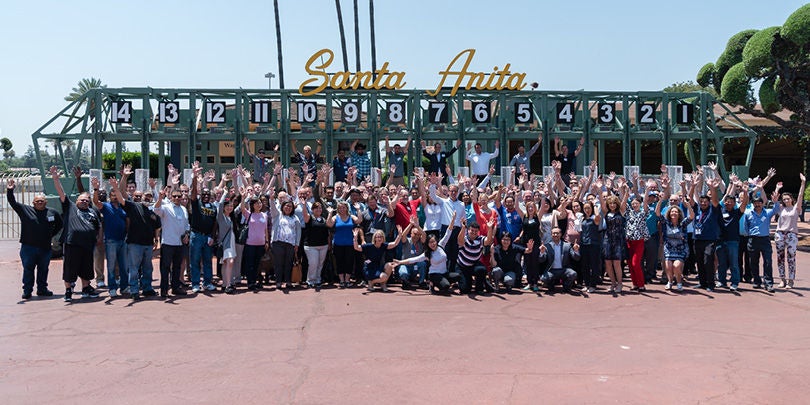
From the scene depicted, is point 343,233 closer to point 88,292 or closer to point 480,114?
point 88,292

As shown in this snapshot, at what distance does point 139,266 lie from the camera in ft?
35.0

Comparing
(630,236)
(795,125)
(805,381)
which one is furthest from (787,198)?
(795,125)

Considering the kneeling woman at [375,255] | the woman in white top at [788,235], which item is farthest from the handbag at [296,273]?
the woman in white top at [788,235]

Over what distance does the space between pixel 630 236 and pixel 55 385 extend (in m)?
8.57

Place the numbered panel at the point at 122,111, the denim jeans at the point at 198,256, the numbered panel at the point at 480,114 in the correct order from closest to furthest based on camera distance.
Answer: the denim jeans at the point at 198,256
the numbered panel at the point at 122,111
the numbered panel at the point at 480,114

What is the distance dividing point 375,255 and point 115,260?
403cm

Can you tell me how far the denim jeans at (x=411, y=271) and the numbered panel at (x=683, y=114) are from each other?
1426 centimetres

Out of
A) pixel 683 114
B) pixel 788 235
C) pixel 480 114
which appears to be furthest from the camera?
pixel 683 114

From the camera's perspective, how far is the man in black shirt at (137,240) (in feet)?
34.0

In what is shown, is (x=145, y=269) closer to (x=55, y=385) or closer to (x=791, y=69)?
(x=55, y=385)

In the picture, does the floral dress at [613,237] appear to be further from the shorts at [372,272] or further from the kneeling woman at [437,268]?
the shorts at [372,272]

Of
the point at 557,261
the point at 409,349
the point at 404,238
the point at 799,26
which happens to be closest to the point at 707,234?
the point at 557,261

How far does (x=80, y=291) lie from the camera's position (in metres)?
11.2

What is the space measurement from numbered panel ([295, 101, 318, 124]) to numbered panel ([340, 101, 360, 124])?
805mm
